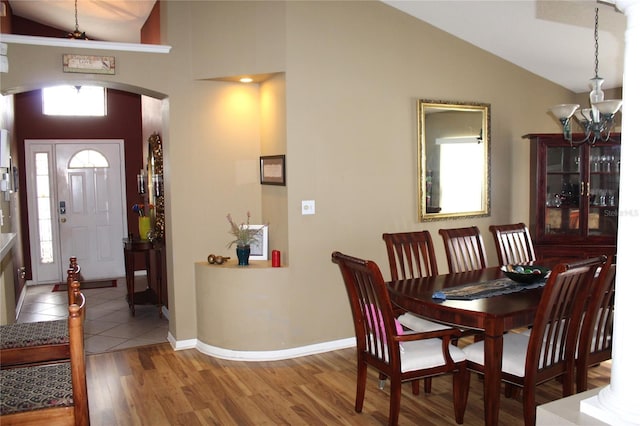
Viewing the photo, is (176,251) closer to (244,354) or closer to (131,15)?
(244,354)

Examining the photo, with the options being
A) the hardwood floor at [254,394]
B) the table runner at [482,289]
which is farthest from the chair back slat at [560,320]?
the hardwood floor at [254,394]

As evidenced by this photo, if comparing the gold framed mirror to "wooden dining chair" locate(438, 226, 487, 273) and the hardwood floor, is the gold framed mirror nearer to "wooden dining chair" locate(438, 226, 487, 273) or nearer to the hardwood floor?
"wooden dining chair" locate(438, 226, 487, 273)

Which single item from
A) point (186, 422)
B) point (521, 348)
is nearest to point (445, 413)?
point (521, 348)

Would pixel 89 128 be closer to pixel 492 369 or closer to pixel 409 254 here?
pixel 409 254

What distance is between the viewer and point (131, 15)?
559 cm

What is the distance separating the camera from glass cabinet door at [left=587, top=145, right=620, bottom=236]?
16.9ft

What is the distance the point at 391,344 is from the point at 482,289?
0.76m

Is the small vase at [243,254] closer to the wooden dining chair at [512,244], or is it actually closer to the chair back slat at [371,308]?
the chair back slat at [371,308]

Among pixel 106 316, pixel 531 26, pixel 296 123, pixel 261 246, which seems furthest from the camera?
pixel 106 316

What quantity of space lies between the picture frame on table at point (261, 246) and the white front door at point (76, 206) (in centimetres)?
416

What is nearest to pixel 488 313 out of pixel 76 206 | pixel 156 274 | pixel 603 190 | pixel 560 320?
pixel 560 320

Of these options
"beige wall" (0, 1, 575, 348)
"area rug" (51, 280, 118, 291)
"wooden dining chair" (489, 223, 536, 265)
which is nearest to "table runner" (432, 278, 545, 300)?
"wooden dining chair" (489, 223, 536, 265)

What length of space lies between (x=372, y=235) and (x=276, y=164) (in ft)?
3.35

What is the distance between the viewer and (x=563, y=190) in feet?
17.2
